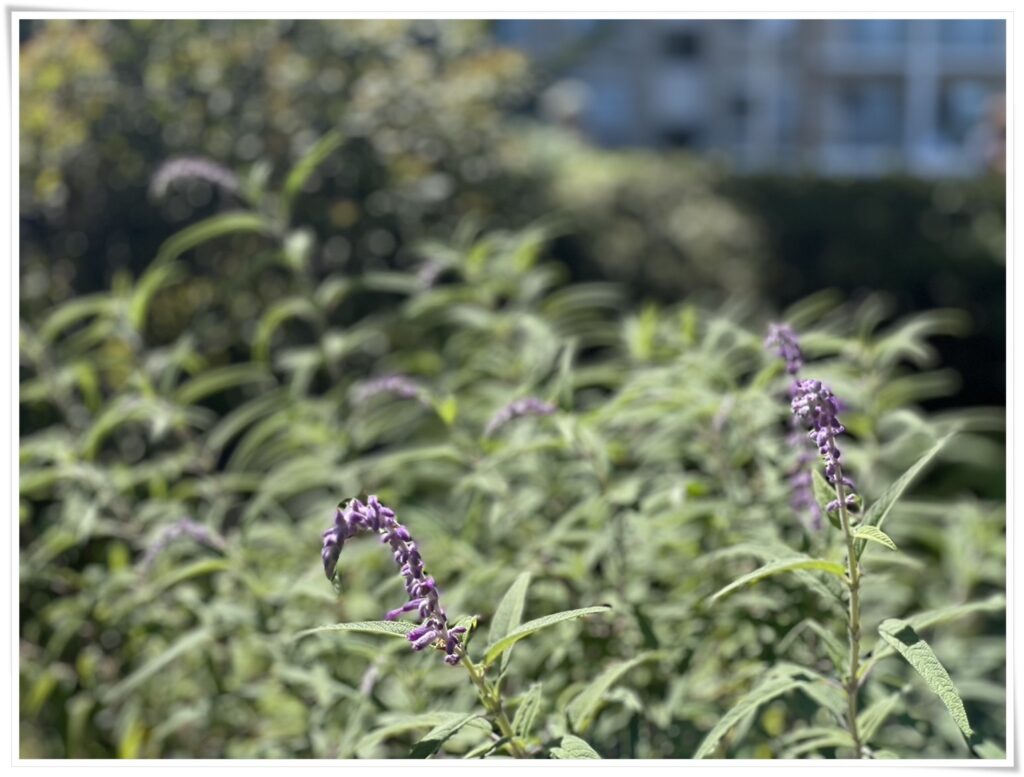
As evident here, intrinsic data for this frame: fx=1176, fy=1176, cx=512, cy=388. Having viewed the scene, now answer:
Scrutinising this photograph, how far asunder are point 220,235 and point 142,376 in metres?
3.00

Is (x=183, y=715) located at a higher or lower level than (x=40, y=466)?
lower

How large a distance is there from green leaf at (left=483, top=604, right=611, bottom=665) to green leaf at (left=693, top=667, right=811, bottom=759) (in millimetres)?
327

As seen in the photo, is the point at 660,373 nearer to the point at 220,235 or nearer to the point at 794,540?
the point at 794,540

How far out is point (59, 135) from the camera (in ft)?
17.8

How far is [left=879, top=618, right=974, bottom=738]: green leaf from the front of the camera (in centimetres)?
150

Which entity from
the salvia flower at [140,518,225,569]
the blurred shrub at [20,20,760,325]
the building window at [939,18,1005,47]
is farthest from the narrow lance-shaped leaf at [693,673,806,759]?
the building window at [939,18,1005,47]

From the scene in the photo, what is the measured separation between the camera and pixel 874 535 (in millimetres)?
1541

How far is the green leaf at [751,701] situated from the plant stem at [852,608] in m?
0.08

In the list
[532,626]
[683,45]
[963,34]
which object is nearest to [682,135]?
[683,45]

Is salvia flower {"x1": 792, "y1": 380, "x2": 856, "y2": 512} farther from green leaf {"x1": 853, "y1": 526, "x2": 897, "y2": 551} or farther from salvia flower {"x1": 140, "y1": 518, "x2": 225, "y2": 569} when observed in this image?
salvia flower {"x1": 140, "y1": 518, "x2": 225, "y2": 569}

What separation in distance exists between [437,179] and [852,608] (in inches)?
209

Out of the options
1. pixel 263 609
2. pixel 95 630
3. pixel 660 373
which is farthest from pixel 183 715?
pixel 660 373

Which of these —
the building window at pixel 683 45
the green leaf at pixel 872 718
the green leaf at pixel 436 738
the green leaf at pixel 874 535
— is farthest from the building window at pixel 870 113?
the green leaf at pixel 436 738

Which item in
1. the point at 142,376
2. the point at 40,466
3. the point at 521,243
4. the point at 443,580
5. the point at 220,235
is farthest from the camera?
the point at 220,235
